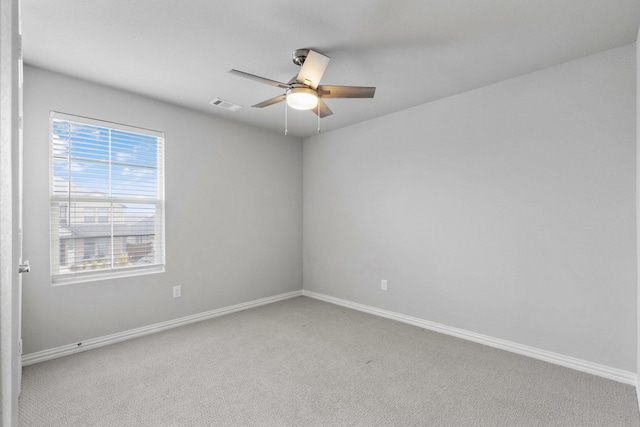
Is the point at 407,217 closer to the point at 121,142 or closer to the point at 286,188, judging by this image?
the point at 286,188

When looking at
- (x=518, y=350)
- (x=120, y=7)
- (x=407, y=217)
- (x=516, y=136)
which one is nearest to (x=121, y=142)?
(x=120, y=7)

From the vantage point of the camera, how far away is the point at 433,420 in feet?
6.38

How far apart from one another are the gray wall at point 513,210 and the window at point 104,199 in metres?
2.37

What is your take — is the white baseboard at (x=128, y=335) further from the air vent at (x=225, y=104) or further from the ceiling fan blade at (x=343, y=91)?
the ceiling fan blade at (x=343, y=91)

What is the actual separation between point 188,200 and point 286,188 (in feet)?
4.82

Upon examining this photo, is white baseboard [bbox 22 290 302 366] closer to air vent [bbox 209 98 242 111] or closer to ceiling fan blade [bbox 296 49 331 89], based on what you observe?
air vent [bbox 209 98 242 111]

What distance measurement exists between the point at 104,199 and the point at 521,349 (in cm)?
407

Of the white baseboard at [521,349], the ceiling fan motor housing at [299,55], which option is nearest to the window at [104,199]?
the ceiling fan motor housing at [299,55]

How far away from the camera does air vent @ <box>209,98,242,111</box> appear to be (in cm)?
342

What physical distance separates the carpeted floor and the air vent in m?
2.43

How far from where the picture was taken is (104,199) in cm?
310

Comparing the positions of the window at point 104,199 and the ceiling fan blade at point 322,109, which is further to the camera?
the window at point 104,199

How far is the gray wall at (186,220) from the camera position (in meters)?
2.71

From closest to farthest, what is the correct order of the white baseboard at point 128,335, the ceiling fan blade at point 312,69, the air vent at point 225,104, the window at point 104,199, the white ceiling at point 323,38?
the white ceiling at point 323,38 → the ceiling fan blade at point 312,69 → the white baseboard at point 128,335 → the window at point 104,199 → the air vent at point 225,104
